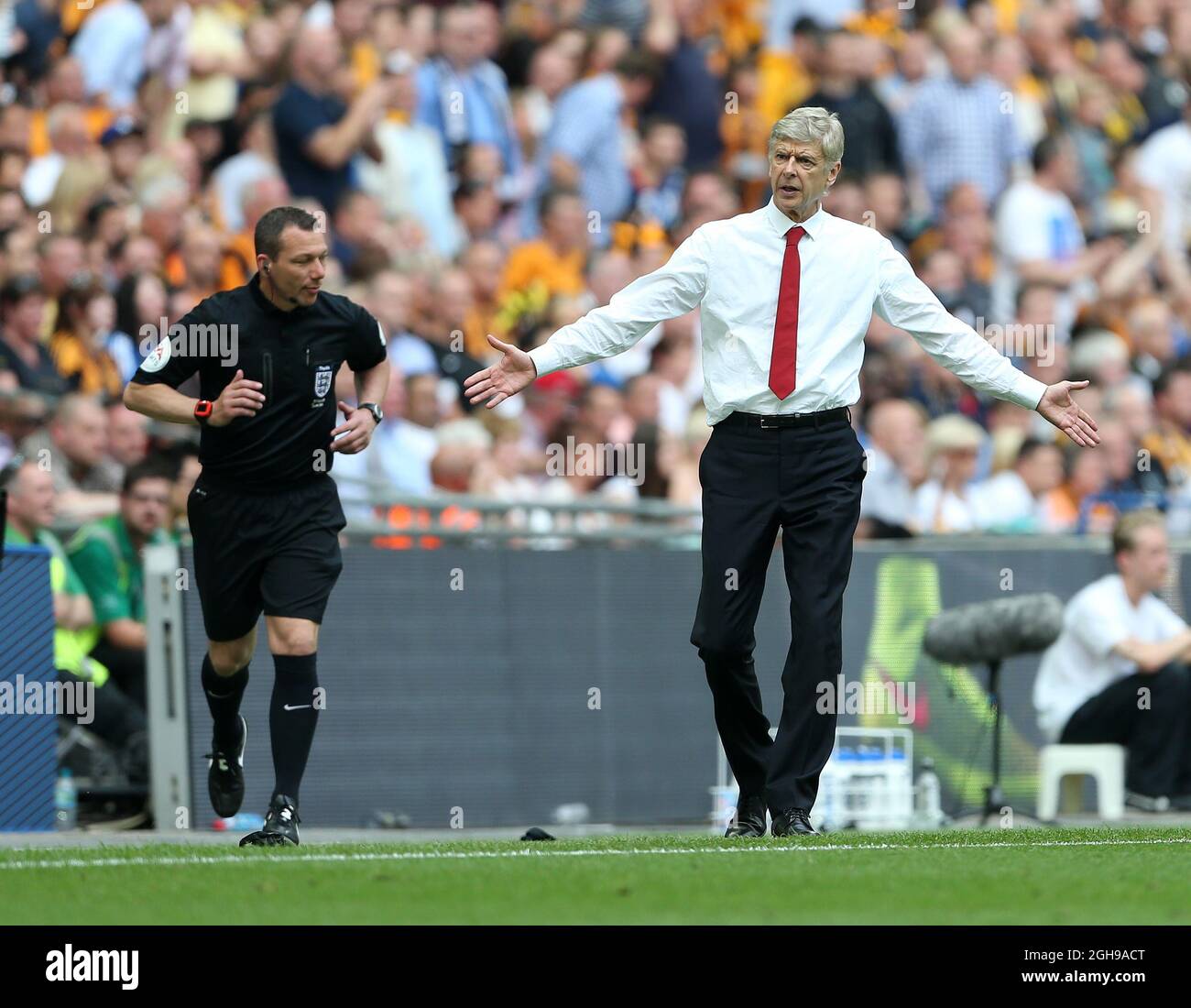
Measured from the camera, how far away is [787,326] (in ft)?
29.9

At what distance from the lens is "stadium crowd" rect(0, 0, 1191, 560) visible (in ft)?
47.9

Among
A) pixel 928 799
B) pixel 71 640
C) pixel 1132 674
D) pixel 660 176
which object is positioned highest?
pixel 660 176

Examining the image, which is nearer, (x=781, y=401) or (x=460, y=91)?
(x=781, y=401)

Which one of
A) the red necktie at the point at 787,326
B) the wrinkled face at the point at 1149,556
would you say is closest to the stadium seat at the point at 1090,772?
the wrinkled face at the point at 1149,556

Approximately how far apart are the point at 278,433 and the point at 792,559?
6.75ft

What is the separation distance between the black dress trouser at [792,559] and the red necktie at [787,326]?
0.59ft

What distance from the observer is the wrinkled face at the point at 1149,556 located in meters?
14.4

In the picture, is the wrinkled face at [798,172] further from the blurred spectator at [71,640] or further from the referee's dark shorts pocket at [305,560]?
the blurred spectator at [71,640]

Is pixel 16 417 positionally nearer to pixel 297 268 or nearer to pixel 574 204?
pixel 297 268

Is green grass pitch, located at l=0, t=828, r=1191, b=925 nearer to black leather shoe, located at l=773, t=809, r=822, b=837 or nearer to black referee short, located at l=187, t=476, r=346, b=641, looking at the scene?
black leather shoe, located at l=773, t=809, r=822, b=837

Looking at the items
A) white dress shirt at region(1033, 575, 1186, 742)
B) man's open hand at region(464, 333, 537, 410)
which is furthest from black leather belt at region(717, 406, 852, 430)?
white dress shirt at region(1033, 575, 1186, 742)

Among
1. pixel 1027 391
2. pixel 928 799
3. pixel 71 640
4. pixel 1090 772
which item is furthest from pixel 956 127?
pixel 1027 391

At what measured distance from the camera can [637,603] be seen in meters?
13.7
